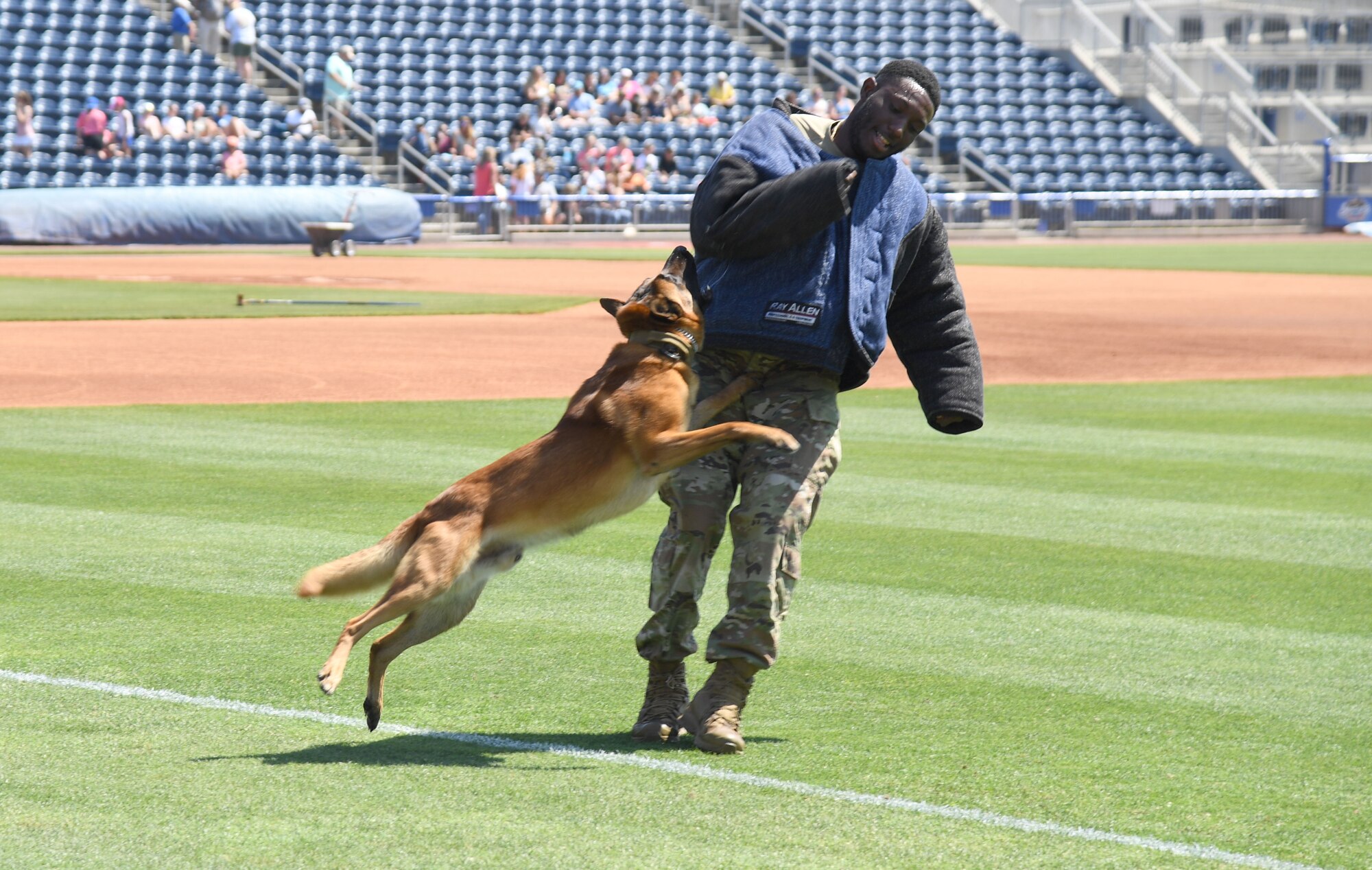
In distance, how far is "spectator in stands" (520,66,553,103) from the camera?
1704 inches

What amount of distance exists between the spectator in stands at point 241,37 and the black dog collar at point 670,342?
37.5 metres

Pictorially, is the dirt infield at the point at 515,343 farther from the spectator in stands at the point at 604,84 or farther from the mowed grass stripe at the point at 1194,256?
the spectator in stands at the point at 604,84

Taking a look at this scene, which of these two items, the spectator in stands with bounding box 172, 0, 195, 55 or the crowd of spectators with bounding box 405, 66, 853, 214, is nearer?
the spectator in stands with bounding box 172, 0, 195, 55

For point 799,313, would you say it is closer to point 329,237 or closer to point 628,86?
point 329,237

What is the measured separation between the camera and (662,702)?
543 centimetres

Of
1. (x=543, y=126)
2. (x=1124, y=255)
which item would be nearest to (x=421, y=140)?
(x=543, y=126)

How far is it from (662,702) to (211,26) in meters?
38.7

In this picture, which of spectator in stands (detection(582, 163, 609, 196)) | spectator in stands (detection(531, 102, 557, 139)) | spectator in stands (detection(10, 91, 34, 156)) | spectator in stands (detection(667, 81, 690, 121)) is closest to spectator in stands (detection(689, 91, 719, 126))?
spectator in stands (detection(667, 81, 690, 121))

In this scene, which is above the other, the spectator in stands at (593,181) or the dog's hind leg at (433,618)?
the dog's hind leg at (433,618)

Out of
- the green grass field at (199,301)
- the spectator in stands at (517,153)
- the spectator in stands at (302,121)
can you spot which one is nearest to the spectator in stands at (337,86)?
the spectator in stands at (302,121)

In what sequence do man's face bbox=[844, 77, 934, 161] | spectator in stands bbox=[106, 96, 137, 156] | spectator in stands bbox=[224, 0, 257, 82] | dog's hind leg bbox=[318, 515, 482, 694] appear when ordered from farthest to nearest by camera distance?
spectator in stands bbox=[224, 0, 257, 82] < spectator in stands bbox=[106, 96, 137, 156] < man's face bbox=[844, 77, 934, 161] < dog's hind leg bbox=[318, 515, 482, 694]

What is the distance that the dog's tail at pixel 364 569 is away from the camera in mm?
5148

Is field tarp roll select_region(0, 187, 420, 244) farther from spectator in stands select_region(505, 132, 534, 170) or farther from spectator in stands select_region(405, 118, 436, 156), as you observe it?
spectator in stands select_region(505, 132, 534, 170)

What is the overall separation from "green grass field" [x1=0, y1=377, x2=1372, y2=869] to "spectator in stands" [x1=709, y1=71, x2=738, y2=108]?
34838 millimetres
